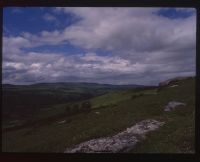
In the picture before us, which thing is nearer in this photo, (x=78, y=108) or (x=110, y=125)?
(x=78, y=108)

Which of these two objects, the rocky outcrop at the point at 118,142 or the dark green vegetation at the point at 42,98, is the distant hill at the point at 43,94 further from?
the rocky outcrop at the point at 118,142

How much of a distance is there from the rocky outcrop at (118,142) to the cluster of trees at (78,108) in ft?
1.67

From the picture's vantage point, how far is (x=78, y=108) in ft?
19.8

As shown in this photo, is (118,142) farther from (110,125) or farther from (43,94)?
(43,94)

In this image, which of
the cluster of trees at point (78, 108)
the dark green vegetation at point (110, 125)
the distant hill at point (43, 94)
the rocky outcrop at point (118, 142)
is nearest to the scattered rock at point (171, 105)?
the dark green vegetation at point (110, 125)

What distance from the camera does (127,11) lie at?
5.62 m

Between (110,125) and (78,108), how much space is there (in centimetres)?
58

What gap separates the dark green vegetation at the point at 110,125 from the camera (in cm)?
571

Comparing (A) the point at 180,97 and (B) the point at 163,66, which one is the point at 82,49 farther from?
(A) the point at 180,97

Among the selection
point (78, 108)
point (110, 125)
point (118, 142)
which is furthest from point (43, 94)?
point (118, 142)

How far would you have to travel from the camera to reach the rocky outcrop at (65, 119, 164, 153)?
224 inches

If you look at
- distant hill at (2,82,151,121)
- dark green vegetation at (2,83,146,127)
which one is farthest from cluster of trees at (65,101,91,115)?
distant hill at (2,82,151,121)

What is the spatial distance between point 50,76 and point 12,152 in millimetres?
1262
